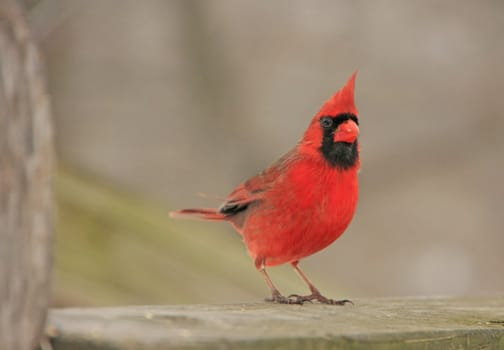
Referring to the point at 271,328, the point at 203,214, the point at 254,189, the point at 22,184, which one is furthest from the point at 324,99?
the point at 22,184

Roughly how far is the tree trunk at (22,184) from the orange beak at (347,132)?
1.18 m

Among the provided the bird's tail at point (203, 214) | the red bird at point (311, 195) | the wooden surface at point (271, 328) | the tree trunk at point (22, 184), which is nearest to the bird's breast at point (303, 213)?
the red bird at point (311, 195)

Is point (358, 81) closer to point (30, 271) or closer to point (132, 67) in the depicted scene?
point (132, 67)

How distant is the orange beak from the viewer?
221 cm

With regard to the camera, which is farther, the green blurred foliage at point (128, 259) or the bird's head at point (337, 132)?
the green blurred foliage at point (128, 259)

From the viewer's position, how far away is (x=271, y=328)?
137 centimetres

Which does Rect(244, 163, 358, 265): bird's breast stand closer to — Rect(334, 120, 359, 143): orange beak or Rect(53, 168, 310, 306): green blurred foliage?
Rect(334, 120, 359, 143): orange beak

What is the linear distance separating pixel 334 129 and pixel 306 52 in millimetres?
3598

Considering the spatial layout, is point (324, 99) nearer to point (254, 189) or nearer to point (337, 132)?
point (254, 189)

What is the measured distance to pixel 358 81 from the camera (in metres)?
5.71

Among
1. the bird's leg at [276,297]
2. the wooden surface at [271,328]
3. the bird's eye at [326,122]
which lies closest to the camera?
the wooden surface at [271,328]

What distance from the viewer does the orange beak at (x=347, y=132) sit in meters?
2.21

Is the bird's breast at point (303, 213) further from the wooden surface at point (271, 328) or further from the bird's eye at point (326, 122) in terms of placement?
the wooden surface at point (271, 328)

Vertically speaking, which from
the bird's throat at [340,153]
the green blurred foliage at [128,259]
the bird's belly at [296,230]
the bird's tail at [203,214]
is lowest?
the green blurred foliage at [128,259]
